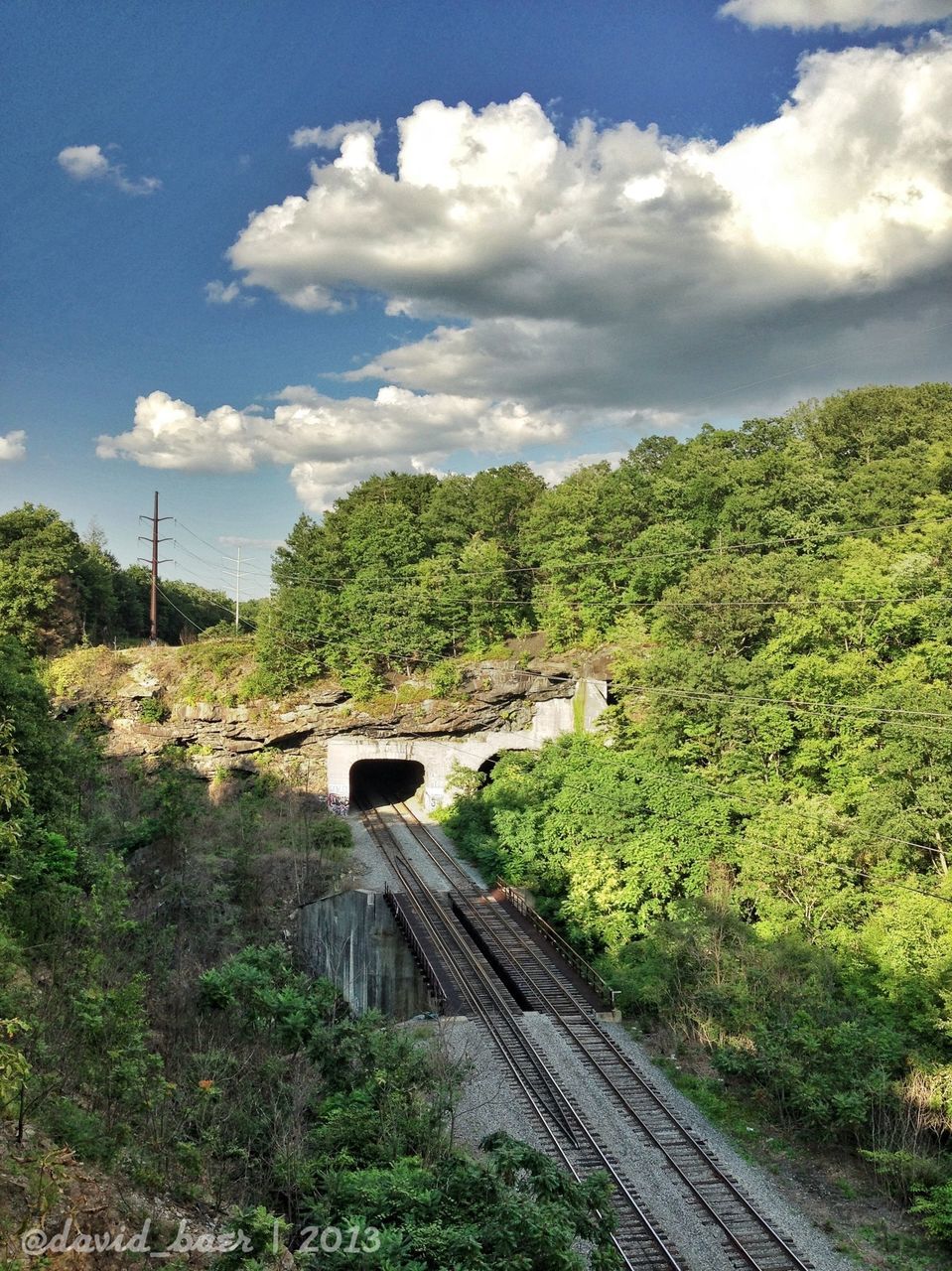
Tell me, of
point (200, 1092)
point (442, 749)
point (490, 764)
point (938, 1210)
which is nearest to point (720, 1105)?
point (938, 1210)

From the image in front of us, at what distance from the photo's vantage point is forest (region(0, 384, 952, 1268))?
11.8 meters

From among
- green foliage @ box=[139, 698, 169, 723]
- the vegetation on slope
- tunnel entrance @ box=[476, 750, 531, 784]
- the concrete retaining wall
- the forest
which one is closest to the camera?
the vegetation on slope

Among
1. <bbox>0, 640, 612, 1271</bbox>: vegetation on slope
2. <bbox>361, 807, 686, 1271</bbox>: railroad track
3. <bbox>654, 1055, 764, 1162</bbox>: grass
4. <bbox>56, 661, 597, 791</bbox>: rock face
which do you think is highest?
<bbox>56, 661, 597, 791</bbox>: rock face

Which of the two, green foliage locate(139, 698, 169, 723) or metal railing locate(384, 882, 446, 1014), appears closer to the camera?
metal railing locate(384, 882, 446, 1014)

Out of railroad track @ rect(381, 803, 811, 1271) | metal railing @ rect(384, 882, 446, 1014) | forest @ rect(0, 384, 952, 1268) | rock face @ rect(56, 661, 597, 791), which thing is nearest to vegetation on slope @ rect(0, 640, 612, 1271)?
forest @ rect(0, 384, 952, 1268)

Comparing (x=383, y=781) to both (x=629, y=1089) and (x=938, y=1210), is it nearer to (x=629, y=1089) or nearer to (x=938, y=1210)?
(x=629, y=1089)

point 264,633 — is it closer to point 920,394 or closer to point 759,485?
point 759,485

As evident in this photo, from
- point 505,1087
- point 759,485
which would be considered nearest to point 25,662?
point 505,1087

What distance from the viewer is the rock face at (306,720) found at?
122 ft

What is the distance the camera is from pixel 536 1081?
55.2 ft

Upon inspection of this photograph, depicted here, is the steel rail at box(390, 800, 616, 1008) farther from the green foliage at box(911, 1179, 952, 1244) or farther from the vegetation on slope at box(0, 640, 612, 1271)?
the green foliage at box(911, 1179, 952, 1244)

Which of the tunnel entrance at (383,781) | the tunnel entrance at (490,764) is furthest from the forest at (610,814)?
the tunnel entrance at (383,781)

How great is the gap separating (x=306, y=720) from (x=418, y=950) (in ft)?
53.4

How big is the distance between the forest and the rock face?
140 cm
